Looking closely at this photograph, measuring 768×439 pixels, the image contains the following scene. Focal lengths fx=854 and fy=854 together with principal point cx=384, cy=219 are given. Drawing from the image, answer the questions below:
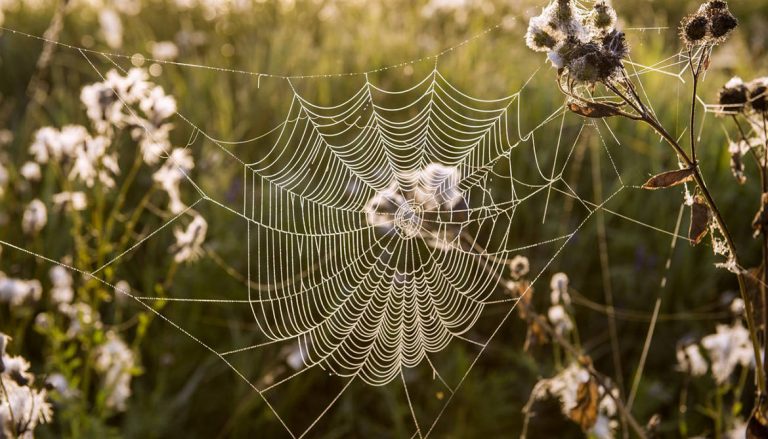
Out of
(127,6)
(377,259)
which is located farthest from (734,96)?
(127,6)

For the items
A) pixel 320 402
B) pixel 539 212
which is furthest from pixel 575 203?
pixel 320 402

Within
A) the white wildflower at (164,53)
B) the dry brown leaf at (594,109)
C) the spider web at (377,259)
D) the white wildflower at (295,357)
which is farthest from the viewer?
the white wildflower at (164,53)

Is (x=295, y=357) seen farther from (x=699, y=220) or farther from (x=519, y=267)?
(x=699, y=220)

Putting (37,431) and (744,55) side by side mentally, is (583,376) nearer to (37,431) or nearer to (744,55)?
(37,431)

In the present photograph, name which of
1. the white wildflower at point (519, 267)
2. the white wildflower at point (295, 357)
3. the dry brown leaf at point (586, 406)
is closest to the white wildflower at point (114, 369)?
the white wildflower at point (295, 357)

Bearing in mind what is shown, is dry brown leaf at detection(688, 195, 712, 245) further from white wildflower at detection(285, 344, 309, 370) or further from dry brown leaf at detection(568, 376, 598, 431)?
white wildflower at detection(285, 344, 309, 370)

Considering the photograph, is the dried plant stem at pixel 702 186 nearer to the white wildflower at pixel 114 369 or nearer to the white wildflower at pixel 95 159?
the white wildflower at pixel 95 159
